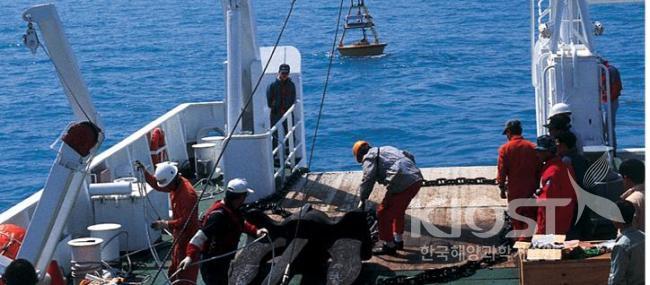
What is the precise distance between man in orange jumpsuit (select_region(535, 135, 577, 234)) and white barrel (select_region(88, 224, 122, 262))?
445 cm

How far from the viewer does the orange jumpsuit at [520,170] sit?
11.8m

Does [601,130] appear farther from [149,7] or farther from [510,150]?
[149,7]

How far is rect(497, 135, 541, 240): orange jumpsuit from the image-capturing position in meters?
11.8

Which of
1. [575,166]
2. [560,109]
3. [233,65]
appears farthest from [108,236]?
[560,109]

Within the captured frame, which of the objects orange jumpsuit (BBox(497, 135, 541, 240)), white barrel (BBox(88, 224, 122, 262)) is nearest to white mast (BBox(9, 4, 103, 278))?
white barrel (BBox(88, 224, 122, 262))

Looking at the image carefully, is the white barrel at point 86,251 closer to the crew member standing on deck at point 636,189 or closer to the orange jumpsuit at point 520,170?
the orange jumpsuit at point 520,170

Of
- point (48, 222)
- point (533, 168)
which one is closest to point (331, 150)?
point (533, 168)

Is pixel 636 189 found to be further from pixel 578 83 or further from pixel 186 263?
pixel 578 83

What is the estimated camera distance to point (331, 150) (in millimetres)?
37344

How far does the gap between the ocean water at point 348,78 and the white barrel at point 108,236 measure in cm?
1328

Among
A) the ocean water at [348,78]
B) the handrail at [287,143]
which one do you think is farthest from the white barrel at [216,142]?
the ocean water at [348,78]

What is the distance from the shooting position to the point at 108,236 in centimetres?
1255

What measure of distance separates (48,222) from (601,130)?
291 inches

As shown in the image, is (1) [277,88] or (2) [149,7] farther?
(2) [149,7]
